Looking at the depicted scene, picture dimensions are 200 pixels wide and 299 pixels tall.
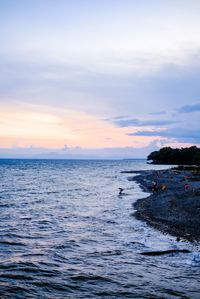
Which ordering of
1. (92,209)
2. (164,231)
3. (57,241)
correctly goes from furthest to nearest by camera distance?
(92,209) → (164,231) → (57,241)

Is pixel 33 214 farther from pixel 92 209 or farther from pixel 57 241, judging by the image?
pixel 57 241

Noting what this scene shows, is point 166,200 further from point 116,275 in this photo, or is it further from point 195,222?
point 116,275

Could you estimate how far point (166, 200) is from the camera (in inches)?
1483

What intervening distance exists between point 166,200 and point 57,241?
64.4 feet

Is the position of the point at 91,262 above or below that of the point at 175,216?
below

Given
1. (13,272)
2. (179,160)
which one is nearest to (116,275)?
(13,272)

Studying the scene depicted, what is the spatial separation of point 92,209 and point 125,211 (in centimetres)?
393

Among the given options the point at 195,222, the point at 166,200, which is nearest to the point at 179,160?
the point at 166,200

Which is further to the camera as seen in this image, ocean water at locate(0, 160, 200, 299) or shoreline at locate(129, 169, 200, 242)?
shoreline at locate(129, 169, 200, 242)

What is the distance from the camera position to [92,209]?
118 ft

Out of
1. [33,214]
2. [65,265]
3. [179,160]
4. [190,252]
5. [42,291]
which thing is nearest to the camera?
[42,291]

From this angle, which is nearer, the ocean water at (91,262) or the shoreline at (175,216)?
the ocean water at (91,262)

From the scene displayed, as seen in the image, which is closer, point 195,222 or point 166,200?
point 195,222

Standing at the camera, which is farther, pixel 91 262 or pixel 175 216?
pixel 175 216
